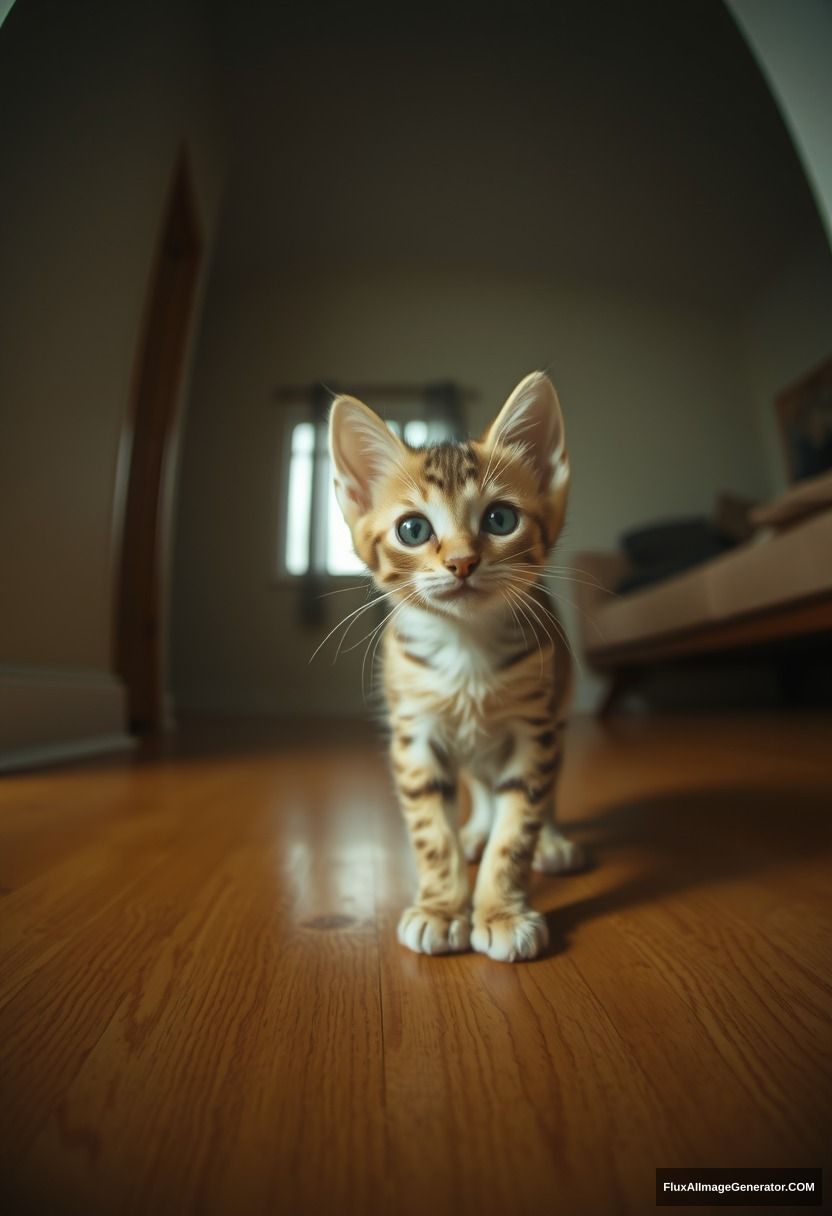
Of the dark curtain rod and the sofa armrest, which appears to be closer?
the dark curtain rod

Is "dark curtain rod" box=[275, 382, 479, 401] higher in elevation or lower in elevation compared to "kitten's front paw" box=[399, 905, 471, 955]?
higher

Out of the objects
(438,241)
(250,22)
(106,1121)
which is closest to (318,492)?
(438,241)

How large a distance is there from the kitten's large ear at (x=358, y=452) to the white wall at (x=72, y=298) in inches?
19.5

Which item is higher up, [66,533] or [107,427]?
[107,427]

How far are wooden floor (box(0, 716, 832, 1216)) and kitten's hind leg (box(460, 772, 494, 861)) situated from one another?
12 centimetres

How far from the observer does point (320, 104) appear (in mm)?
2461

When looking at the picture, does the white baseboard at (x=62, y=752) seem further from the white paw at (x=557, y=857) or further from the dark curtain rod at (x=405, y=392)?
the dark curtain rod at (x=405, y=392)

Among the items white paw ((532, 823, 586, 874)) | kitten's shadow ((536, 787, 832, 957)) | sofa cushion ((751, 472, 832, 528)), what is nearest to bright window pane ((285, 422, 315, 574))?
sofa cushion ((751, 472, 832, 528))

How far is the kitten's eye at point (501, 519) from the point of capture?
57 cm

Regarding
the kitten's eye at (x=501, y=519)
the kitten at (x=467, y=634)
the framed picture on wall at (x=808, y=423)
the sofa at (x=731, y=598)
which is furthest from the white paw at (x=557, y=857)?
the framed picture on wall at (x=808, y=423)

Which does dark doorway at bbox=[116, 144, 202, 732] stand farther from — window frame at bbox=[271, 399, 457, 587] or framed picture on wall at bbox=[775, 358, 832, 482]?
framed picture on wall at bbox=[775, 358, 832, 482]

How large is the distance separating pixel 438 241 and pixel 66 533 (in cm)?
259

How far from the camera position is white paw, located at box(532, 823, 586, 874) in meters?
0.79

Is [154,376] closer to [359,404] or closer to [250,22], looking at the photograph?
[250,22]
